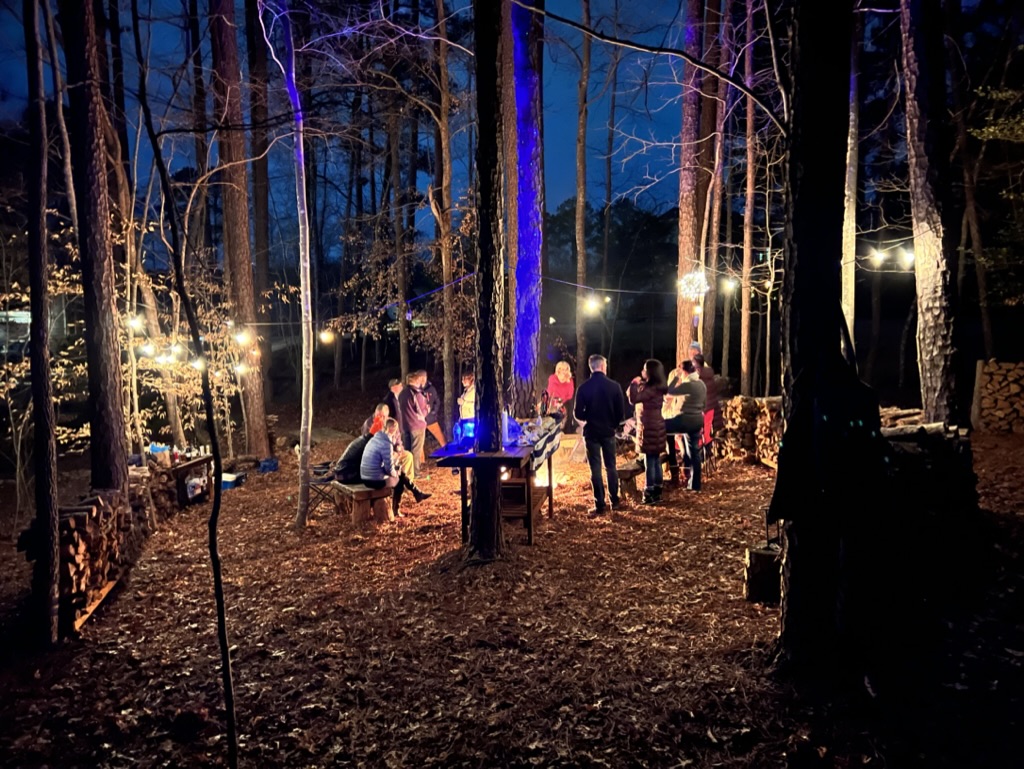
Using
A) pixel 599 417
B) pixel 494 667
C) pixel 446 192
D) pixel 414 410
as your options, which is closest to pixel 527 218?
pixel 446 192

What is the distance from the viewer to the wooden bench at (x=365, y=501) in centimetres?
786

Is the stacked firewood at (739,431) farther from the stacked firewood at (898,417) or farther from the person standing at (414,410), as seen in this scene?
the person standing at (414,410)

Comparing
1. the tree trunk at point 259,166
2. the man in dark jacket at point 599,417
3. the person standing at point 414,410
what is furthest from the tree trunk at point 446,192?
the man in dark jacket at point 599,417

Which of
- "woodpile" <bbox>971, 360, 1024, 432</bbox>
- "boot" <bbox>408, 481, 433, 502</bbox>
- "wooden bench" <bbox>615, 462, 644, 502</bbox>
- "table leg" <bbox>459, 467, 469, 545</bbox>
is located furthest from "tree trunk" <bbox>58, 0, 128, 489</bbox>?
"woodpile" <bbox>971, 360, 1024, 432</bbox>

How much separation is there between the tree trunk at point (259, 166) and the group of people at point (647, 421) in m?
9.70

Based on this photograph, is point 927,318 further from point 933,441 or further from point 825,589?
point 825,589

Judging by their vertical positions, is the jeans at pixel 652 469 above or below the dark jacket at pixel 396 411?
below

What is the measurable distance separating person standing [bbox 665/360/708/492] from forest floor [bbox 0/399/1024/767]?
1561 millimetres

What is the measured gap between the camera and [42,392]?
16.4 feet

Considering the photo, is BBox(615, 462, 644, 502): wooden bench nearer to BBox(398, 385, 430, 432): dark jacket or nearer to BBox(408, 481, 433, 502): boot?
BBox(408, 481, 433, 502): boot

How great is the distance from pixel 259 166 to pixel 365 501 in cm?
1538

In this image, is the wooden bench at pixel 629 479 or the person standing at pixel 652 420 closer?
the person standing at pixel 652 420

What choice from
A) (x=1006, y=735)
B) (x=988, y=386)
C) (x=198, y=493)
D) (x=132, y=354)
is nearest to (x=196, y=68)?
(x=132, y=354)

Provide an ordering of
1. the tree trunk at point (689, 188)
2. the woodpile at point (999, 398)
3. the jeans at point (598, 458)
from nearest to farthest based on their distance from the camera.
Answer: the jeans at point (598, 458) < the woodpile at point (999, 398) < the tree trunk at point (689, 188)
